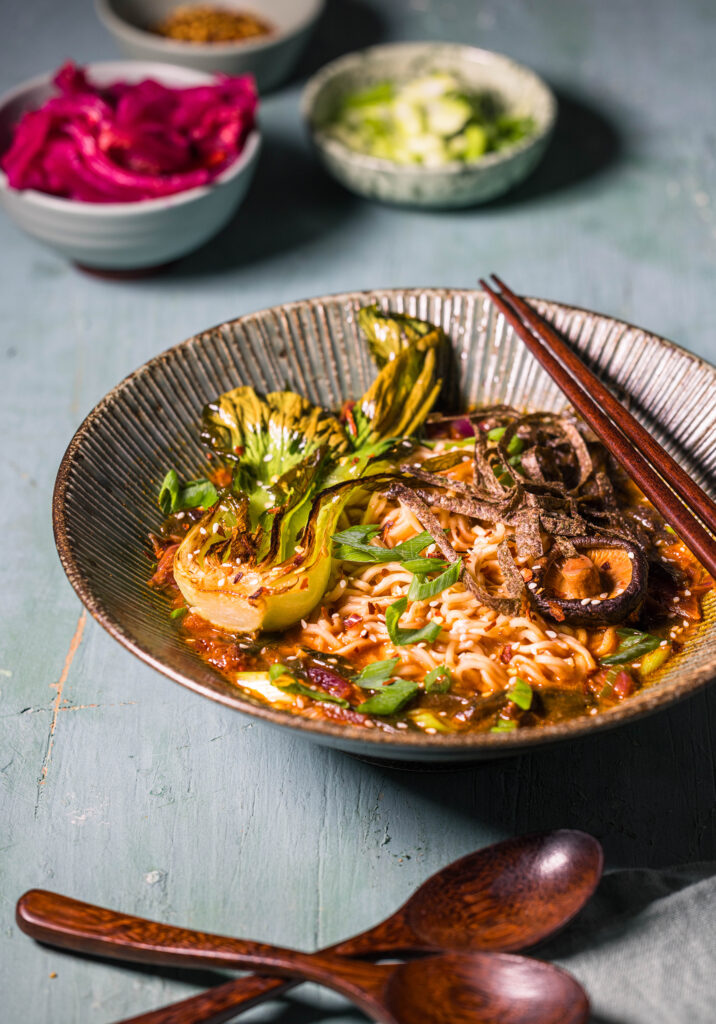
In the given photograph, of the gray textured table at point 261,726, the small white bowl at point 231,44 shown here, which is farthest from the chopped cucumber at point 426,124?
the small white bowl at point 231,44

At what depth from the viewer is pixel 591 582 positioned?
9.18 feet

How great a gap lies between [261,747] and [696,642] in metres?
1.28

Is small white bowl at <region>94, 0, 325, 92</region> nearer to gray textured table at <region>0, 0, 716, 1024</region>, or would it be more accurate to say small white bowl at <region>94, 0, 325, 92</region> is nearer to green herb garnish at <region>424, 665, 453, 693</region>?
gray textured table at <region>0, 0, 716, 1024</region>

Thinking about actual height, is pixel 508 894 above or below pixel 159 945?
above

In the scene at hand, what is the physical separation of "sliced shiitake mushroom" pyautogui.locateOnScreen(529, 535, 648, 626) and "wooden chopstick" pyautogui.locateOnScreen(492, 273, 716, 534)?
214mm

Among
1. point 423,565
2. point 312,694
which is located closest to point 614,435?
point 423,565

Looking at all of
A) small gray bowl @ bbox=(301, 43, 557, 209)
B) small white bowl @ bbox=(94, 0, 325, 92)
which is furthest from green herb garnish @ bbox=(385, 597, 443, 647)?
small white bowl @ bbox=(94, 0, 325, 92)

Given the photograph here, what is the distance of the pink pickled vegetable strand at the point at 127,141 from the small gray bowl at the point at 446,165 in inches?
22.6

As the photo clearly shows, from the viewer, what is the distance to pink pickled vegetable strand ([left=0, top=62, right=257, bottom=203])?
4289 millimetres

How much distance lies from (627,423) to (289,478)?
1.07 m

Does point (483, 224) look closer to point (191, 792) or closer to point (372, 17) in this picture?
point (372, 17)

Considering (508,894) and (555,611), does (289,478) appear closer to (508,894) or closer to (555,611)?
(555,611)

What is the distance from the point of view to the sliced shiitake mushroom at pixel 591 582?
8.93ft

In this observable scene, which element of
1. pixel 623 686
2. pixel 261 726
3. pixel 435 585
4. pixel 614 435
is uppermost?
pixel 614 435
